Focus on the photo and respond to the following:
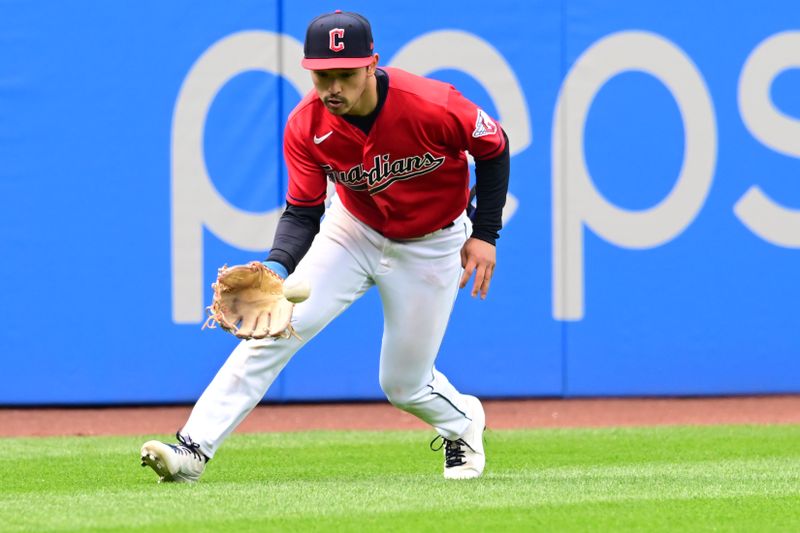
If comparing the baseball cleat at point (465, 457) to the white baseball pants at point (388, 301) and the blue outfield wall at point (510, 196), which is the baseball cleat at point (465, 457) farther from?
the blue outfield wall at point (510, 196)

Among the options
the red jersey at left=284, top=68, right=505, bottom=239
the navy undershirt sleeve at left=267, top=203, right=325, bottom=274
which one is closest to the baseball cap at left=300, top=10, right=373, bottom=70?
the red jersey at left=284, top=68, right=505, bottom=239

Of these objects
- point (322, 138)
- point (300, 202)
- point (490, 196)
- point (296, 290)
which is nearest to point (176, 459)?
point (296, 290)

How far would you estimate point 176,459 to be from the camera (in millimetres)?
5047

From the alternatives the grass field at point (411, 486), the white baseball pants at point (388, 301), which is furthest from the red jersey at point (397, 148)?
the grass field at point (411, 486)

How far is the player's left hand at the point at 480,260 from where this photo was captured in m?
5.18

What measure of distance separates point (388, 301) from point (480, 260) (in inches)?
17.5

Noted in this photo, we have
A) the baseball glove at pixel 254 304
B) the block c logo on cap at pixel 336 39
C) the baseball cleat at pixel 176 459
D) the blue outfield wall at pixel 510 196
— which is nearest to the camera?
the block c logo on cap at pixel 336 39

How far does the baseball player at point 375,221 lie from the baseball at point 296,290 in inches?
3.9

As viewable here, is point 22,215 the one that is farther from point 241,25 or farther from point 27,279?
point 241,25

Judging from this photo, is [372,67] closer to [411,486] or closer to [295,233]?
[295,233]

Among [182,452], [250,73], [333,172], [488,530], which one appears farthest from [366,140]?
[250,73]

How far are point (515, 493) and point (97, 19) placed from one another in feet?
17.4

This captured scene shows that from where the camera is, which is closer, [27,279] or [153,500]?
[153,500]

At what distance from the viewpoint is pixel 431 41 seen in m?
9.29
